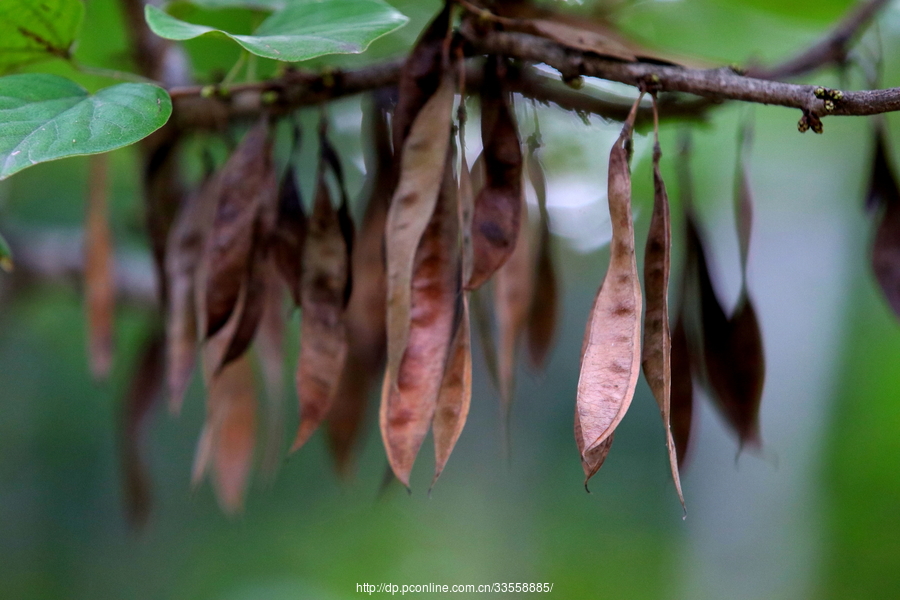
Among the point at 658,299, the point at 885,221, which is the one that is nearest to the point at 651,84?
the point at 658,299

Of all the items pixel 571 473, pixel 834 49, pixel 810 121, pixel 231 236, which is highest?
pixel 834 49

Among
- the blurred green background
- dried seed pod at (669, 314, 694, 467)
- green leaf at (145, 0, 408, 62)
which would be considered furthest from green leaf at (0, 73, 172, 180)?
the blurred green background

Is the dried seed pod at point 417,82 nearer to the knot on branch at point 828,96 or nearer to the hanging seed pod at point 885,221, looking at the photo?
the knot on branch at point 828,96

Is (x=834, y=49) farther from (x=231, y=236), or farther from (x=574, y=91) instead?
(x=231, y=236)

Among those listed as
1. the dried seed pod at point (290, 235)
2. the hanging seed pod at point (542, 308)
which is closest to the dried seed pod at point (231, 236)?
the dried seed pod at point (290, 235)

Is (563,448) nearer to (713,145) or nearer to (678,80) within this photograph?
(713,145)

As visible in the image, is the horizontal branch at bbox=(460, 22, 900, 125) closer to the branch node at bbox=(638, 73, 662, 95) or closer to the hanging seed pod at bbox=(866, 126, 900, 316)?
the branch node at bbox=(638, 73, 662, 95)
